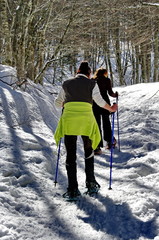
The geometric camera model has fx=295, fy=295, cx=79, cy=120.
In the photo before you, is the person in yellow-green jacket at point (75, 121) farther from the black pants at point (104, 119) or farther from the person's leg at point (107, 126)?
the person's leg at point (107, 126)

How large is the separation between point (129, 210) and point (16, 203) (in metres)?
1.44

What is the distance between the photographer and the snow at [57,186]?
332 centimetres

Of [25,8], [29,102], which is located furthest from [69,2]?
[29,102]

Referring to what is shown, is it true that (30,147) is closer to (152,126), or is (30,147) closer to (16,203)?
(16,203)

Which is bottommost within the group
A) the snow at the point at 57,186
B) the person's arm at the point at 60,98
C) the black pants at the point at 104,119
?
the snow at the point at 57,186

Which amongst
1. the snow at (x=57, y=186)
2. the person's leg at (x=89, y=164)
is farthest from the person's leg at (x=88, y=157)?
the snow at (x=57, y=186)

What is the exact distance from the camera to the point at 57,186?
463 centimetres

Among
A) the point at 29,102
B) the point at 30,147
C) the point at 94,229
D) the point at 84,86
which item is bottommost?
the point at 94,229

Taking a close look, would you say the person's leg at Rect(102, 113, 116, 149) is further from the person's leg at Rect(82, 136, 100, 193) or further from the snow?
the person's leg at Rect(82, 136, 100, 193)

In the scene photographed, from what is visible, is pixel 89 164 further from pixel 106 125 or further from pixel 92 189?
pixel 106 125

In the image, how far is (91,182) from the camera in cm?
430

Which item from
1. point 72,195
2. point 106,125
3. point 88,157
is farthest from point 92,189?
point 106,125

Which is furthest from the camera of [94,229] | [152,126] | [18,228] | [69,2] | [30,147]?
[69,2]

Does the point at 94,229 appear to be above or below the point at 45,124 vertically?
below
